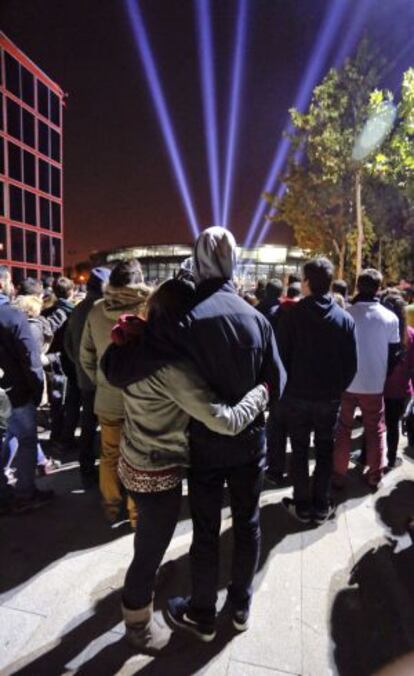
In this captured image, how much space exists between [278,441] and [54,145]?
126 feet

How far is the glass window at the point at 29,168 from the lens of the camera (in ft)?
108

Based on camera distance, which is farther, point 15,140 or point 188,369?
point 15,140

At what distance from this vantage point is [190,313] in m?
1.88

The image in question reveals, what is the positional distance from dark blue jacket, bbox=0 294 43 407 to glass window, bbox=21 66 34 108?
36307mm

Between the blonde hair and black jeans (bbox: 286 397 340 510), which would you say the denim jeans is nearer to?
the blonde hair

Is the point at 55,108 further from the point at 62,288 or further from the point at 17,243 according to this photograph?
the point at 62,288

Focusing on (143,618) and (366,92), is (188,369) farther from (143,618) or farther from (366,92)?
(366,92)

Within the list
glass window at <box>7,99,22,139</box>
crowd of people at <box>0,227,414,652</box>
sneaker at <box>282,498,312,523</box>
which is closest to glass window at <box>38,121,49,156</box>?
glass window at <box>7,99,22,139</box>

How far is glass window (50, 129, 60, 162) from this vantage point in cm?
3591

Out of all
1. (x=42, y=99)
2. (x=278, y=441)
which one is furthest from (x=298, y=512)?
(x=42, y=99)

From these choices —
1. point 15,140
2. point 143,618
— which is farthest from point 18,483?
point 15,140

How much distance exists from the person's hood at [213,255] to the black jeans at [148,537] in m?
1.07

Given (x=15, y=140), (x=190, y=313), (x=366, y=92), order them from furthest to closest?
(x=15, y=140), (x=366, y=92), (x=190, y=313)

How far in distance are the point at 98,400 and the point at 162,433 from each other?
1.42 metres
